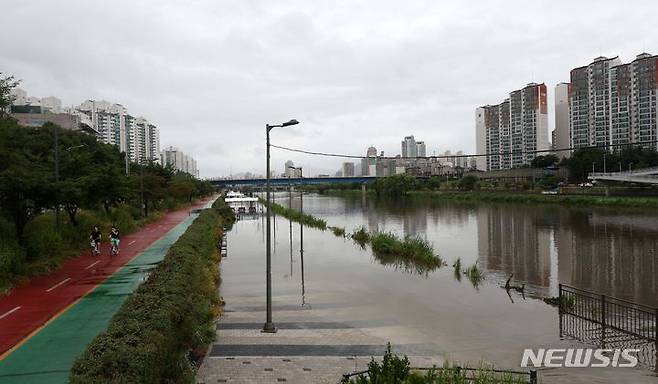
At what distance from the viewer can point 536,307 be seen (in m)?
14.1

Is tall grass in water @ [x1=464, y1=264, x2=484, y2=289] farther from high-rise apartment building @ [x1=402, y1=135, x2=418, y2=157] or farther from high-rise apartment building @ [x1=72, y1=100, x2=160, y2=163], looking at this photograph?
high-rise apartment building @ [x1=402, y1=135, x2=418, y2=157]

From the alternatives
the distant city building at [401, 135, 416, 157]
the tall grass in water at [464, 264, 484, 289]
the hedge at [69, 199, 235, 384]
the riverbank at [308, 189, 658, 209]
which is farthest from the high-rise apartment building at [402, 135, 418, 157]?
the hedge at [69, 199, 235, 384]

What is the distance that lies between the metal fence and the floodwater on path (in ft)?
1.46

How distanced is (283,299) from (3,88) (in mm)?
22795

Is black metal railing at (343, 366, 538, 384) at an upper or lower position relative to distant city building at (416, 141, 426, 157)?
lower

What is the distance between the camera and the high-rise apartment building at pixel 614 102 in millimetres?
81125

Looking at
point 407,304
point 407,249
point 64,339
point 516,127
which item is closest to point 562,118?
point 516,127

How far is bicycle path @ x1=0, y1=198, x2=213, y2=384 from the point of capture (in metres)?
8.35

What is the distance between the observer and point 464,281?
18.0 meters

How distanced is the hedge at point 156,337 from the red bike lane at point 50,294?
277 cm

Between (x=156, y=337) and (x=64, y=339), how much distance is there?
4.17 m

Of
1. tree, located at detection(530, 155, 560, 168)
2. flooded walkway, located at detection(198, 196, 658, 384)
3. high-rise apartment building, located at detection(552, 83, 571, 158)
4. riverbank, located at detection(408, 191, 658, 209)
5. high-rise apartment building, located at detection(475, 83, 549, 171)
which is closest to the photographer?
flooded walkway, located at detection(198, 196, 658, 384)

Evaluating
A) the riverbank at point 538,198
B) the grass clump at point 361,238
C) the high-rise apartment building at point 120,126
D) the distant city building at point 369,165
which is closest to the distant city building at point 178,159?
the high-rise apartment building at point 120,126

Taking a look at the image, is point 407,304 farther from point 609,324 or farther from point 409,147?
point 409,147
